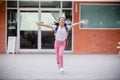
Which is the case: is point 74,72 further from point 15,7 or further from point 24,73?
point 15,7

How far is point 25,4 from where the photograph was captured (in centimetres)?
2366

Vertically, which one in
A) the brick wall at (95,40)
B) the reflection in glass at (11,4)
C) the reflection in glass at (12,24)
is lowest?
the brick wall at (95,40)

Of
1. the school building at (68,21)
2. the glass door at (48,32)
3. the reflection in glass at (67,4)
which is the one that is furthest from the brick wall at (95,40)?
the glass door at (48,32)

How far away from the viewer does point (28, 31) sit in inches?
936

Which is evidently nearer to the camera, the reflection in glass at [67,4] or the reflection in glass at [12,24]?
the reflection in glass at [67,4]

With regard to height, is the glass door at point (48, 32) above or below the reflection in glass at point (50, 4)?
below

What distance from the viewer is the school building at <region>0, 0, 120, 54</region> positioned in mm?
23594

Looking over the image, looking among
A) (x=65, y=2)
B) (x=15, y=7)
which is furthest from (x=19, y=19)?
(x=65, y=2)

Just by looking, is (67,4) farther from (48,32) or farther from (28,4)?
(28,4)

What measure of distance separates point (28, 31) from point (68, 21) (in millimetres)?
2242

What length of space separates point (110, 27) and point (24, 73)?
36.1 feet

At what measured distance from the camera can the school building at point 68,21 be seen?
77.4 feet

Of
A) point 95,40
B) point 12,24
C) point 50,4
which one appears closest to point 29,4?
point 50,4

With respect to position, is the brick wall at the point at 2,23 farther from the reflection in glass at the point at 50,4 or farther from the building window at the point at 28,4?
the reflection in glass at the point at 50,4
